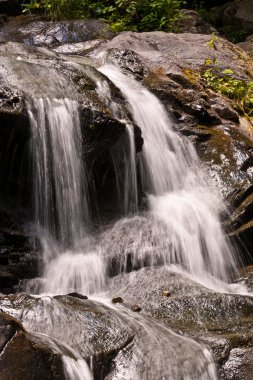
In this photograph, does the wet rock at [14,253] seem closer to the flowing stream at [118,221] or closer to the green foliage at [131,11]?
the flowing stream at [118,221]

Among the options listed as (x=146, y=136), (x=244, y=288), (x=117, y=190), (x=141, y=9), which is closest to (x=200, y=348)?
(x=244, y=288)

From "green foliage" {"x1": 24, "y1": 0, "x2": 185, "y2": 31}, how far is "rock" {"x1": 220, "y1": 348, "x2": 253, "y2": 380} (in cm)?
819

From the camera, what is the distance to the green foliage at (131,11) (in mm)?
10742

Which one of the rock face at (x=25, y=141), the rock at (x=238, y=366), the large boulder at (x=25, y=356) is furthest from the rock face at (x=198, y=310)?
the large boulder at (x=25, y=356)

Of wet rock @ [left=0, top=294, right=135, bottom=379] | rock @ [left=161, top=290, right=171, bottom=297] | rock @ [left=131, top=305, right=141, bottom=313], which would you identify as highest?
wet rock @ [left=0, top=294, right=135, bottom=379]

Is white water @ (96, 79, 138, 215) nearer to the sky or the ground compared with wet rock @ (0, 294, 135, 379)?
nearer to the sky

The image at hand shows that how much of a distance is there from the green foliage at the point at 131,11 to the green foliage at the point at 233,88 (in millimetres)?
2994

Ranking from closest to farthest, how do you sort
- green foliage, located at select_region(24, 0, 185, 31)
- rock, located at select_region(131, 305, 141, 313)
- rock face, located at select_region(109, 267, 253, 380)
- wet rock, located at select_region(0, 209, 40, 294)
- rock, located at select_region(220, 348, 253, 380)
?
rock, located at select_region(220, 348, 253, 380), rock face, located at select_region(109, 267, 253, 380), rock, located at select_region(131, 305, 141, 313), wet rock, located at select_region(0, 209, 40, 294), green foliage, located at select_region(24, 0, 185, 31)

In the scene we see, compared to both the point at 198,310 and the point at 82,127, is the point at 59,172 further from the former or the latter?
the point at 198,310

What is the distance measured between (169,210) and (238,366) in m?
Result: 2.58

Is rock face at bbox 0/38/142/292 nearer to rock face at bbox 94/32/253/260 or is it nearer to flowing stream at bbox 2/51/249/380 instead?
flowing stream at bbox 2/51/249/380

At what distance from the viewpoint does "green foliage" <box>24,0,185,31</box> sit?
10.7 m

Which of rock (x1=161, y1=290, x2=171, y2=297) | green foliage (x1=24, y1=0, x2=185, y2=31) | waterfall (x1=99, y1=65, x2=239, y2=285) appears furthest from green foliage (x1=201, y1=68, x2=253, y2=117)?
rock (x1=161, y1=290, x2=171, y2=297)

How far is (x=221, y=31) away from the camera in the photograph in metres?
13.2
